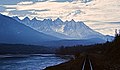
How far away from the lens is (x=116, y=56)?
84.5 meters

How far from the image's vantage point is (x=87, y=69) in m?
43.3

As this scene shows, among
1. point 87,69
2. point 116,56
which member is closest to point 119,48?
point 116,56

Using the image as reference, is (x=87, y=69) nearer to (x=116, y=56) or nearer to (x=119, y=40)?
(x=116, y=56)

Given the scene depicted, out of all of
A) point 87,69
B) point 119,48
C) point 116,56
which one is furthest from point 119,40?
point 87,69

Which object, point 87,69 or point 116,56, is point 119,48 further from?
point 87,69

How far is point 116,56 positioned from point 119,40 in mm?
15426

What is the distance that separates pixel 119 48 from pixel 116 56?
6.07m

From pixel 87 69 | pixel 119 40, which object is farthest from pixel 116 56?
pixel 87 69

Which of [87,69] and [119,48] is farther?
[119,48]

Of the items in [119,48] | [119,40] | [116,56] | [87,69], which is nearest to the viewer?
[87,69]

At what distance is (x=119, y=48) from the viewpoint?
9006 centimetres

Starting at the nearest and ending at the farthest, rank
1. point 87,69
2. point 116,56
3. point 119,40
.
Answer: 1. point 87,69
2. point 116,56
3. point 119,40

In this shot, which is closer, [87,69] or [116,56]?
[87,69]

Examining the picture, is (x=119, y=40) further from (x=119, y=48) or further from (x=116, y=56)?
(x=116, y=56)
